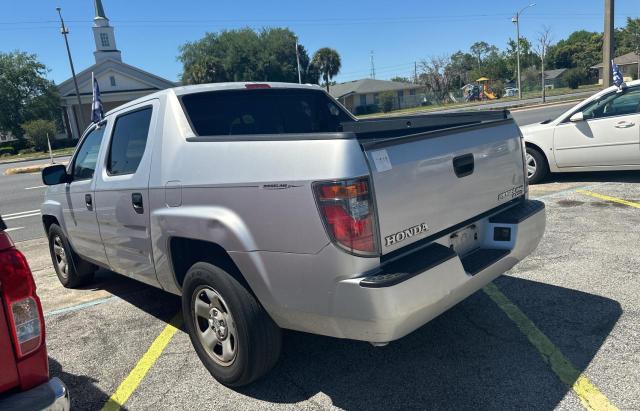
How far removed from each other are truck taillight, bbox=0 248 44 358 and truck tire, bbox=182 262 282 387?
106 cm

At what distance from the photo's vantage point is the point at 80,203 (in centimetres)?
478

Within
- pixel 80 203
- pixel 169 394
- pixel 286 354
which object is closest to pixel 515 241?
pixel 286 354

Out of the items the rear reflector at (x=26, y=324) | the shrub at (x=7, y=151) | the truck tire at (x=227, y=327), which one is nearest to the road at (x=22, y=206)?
the truck tire at (x=227, y=327)

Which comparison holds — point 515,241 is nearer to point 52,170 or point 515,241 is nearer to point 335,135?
point 335,135

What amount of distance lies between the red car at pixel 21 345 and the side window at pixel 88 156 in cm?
250

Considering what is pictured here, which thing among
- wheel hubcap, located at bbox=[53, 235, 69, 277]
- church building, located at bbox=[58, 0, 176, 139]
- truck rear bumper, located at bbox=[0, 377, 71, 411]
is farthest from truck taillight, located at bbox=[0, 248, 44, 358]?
church building, located at bbox=[58, 0, 176, 139]

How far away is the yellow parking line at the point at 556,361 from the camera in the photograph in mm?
2895

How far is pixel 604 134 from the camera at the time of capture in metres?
8.02

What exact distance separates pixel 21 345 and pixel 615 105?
8.53 meters

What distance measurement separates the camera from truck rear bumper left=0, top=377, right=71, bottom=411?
2.17m

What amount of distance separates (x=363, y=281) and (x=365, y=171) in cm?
55

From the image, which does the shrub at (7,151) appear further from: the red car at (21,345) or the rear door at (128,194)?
the red car at (21,345)

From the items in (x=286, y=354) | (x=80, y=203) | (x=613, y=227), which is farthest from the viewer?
(x=613, y=227)

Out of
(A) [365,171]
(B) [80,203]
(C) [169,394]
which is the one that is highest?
(A) [365,171]
